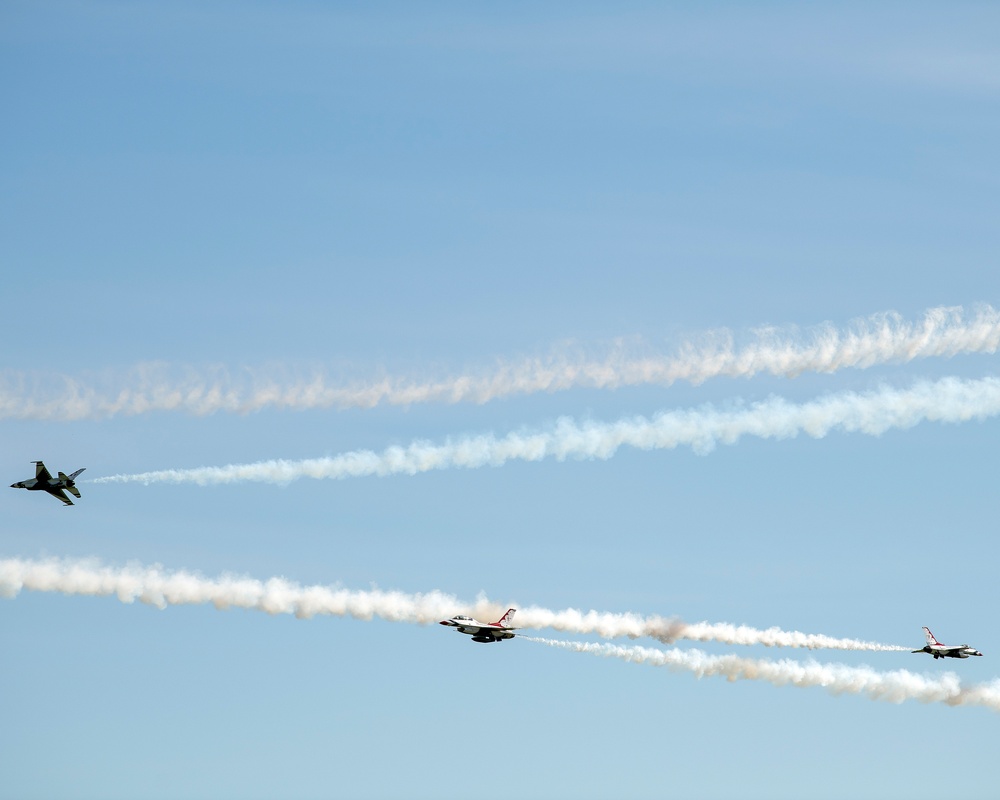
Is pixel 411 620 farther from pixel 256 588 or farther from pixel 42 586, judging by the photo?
pixel 42 586

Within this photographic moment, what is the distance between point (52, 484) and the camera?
108312mm

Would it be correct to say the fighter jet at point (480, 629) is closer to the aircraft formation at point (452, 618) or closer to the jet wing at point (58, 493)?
the aircraft formation at point (452, 618)

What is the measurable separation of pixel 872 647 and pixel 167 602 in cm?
5438

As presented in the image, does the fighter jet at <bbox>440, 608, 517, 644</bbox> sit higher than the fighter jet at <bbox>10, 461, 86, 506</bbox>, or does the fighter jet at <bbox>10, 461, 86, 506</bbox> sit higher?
the fighter jet at <bbox>10, 461, 86, 506</bbox>

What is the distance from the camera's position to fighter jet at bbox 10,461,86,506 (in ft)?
355

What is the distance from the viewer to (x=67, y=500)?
10856cm

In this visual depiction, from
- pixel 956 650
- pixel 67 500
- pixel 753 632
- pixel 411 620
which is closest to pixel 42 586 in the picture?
pixel 67 500

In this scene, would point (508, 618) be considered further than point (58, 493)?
Yes

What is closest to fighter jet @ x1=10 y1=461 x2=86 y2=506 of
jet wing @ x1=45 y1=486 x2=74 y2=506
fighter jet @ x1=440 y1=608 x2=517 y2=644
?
jet wing @ x1=45 y1=486 x2=74 y2=506

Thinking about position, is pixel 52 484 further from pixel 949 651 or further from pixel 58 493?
pixel 949 651

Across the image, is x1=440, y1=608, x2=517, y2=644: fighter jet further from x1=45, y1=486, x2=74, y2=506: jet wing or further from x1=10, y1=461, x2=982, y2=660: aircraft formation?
x1=45, y1=486, x2=74, y2=506: jet wing

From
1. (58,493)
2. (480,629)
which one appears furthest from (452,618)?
(58,493)

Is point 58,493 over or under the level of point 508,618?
over

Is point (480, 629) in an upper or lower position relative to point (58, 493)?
lower
